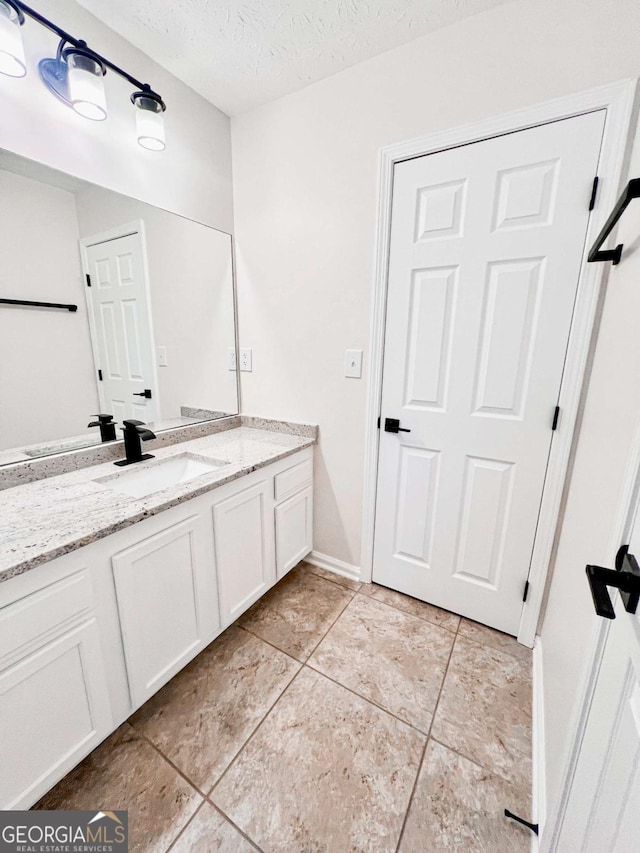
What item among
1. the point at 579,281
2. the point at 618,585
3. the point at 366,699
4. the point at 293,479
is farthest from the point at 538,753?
the point at 579,281

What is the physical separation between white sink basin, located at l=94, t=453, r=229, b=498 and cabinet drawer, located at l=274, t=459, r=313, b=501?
30 centimetres

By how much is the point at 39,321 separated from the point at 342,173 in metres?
1.45

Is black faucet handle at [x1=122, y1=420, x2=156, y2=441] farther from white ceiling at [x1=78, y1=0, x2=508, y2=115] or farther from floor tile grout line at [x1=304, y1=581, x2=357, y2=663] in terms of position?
white ceiling at [x1=78, y1=0, x2=508, y2=115]

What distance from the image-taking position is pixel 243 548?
1533mm

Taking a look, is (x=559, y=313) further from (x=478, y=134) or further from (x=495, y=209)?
(x=478, y=134)

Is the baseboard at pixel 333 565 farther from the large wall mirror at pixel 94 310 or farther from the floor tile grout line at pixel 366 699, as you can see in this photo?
the large wall mirror at pixel 94 310

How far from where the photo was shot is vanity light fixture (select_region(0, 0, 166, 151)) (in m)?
1.01

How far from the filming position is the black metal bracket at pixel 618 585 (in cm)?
54

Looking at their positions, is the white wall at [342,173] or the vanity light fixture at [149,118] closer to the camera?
the white wall at [342,173]

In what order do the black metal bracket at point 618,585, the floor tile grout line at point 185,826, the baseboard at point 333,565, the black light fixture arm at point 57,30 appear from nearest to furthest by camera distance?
the black metal bracket at point 618,585
the floor tile grout line at point 185,826
the black light fixture arm at point 57,30
the baseboard at point 333,565

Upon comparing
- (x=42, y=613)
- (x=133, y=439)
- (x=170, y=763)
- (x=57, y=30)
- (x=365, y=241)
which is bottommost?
(x=170, y=763)

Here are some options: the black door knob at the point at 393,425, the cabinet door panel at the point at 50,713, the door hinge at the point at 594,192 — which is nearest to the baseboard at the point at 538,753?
the black door knob at the point at 393,425

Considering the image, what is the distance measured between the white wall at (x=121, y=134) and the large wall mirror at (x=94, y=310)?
0.23 ft

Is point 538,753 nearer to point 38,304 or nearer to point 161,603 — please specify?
point 161,603
